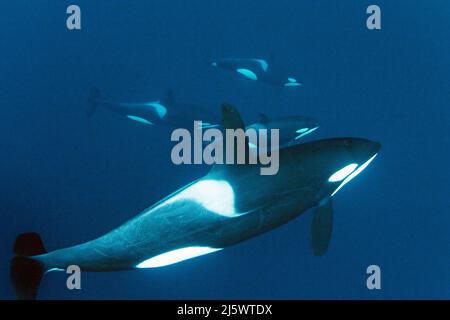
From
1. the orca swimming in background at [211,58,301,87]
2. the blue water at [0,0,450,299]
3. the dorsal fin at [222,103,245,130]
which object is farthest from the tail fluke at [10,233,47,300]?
the orca swimming in background at [211,58,301,87]

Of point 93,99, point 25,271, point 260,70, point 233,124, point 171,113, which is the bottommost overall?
point 25,271

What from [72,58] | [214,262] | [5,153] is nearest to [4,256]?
Answer: [5,153]

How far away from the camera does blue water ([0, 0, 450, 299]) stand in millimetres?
6805

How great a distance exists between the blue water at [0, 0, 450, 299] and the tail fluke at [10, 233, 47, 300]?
2.30 metres

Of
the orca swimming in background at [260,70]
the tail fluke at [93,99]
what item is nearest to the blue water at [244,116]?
the tail fluke at [93,99]

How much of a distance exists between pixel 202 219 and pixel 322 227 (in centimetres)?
150

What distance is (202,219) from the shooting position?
151 inches

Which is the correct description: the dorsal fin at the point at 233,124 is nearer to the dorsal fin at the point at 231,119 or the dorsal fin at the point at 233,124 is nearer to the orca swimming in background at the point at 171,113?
the dorsal fin at the point at 231,119

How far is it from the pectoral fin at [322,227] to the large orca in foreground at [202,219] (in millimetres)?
551

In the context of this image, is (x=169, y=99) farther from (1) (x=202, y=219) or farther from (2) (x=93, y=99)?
(1) (x=202, y=219)

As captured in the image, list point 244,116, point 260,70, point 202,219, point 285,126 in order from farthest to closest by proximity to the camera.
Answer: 1. point 244,116
2. point 260,70
3. point 285,126
4. point 202,219

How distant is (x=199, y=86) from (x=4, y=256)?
4.37m

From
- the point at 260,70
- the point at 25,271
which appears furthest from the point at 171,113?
the point at 25,271

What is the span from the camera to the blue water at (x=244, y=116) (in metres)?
6.80
